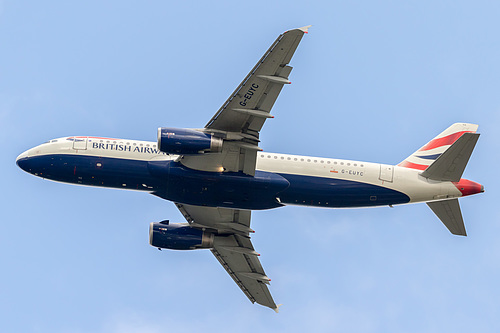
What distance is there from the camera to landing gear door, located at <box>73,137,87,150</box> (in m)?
56.0

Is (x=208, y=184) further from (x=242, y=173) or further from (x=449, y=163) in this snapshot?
(x=449, y=163)

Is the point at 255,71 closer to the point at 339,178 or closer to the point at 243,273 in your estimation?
the point at 339,178

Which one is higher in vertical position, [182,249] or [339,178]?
[339,178]

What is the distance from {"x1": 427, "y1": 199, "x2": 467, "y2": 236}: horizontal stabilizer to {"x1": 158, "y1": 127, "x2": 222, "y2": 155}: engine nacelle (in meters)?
17.7

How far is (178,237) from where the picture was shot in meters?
61.2

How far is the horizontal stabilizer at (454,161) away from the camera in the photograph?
5444 cm

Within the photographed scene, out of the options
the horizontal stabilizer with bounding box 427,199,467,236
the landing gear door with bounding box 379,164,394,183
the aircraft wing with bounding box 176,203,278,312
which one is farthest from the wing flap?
the horizontal stabilizer with bounding box 427,199,467,236

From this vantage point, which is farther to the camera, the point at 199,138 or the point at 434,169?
the point at 434,169

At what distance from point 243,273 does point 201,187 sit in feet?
37.7

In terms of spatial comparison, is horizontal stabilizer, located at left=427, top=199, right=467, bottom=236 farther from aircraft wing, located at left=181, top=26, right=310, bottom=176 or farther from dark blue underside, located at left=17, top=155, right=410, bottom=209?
aircraft wing, located at left=181, top=26, right=310, bottom=176

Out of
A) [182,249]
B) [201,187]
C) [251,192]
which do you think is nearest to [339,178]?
[251,192]

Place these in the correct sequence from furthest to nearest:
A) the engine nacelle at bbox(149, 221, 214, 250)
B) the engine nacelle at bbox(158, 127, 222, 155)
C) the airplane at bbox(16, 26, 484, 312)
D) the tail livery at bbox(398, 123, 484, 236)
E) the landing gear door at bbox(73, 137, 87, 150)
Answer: the engine nacelle at bbox(149, 221, 214, 250) → the landing gear door at bbox(73, 137, 87, 150) → the tail livery at bbox(398, 123, 484, 236) → the airplane at bbox(16, 26, 484, 312) → the engine nacelle at bbox(158, 127, 222, 155)

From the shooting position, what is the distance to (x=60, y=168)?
5559cm

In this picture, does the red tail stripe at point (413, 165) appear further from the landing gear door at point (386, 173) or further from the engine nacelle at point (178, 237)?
the engine nacelle at point (178, 237)
